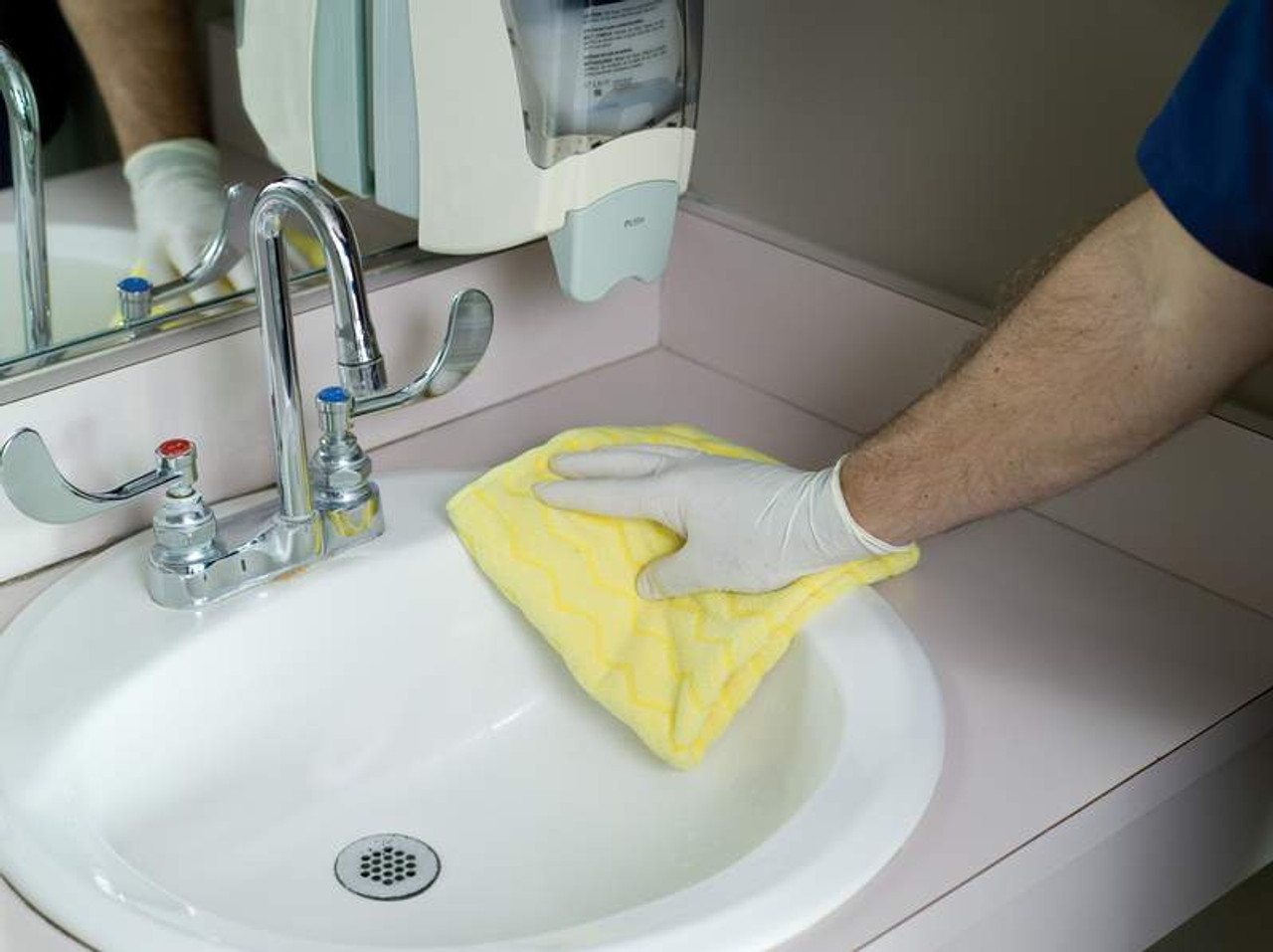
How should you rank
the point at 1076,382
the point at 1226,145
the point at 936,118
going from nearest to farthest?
1. the point at 1226,145
2. the point at 1076,382
3. the point at 936,118

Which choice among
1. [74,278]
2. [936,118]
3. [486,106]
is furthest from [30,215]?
[936,118]

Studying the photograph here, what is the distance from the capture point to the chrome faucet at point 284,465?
966mm

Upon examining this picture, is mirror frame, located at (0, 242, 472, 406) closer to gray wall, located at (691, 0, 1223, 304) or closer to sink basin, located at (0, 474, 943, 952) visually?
sink basin, located at (0, 474, 943, 952)

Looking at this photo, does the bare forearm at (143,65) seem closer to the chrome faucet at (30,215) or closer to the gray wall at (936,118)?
the chrome faucet at (30,215)

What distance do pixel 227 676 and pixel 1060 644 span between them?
544 millimetres

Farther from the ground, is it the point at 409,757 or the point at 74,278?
the point at 74,278

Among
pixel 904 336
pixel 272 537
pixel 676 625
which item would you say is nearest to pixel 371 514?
pixel 272 537

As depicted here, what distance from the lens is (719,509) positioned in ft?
3.58

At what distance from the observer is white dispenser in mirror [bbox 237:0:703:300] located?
1100 mm

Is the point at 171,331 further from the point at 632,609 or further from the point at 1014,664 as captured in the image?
the point at 1014,664

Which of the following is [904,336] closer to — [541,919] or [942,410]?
[942,410]

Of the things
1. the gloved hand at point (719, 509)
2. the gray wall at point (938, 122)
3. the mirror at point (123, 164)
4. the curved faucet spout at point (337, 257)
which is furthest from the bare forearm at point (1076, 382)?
the mirror at point (123, 164)

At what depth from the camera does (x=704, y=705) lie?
3.48 feet

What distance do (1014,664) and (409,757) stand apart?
1.36ft
